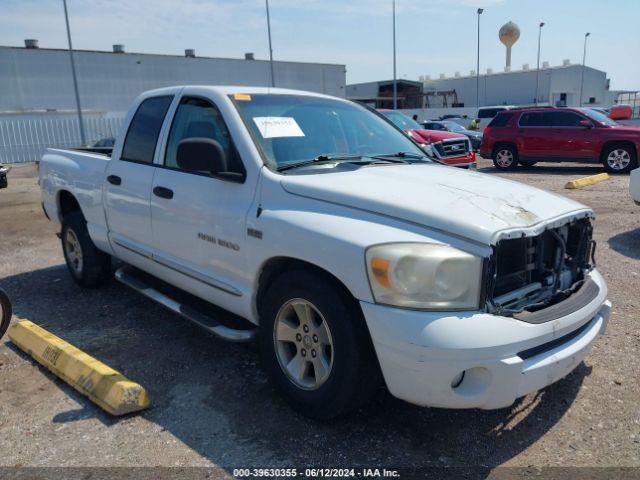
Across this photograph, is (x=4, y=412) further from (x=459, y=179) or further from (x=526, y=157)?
(x=526, y=157)

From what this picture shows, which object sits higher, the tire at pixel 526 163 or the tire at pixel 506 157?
the tire at pixel 506 157

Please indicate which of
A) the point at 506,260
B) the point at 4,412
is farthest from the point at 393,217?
the point at 4,412

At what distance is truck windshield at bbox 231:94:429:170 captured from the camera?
354 centimetres

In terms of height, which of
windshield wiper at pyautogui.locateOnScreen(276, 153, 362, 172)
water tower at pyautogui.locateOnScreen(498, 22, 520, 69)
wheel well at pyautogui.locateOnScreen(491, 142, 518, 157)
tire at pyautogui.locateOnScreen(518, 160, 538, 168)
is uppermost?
water tower at pyautogui.locateOnScreen(498, 22, 520, 69)

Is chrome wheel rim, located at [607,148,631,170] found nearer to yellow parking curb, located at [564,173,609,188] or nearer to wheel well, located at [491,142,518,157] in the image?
yellow parking curb, located at [564,173,609,188]

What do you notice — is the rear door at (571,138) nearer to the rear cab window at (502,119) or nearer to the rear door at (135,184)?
the rear cab window at (502,119)

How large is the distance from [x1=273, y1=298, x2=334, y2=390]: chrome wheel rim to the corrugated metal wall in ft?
74.9

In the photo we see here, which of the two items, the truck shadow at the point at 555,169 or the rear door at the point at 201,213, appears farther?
the truck shadow at the point at 555,169

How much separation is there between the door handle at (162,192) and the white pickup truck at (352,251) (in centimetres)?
3

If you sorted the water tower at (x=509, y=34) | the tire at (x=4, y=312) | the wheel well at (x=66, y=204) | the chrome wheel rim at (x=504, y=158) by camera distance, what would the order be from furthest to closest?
the water tower at (x=509, y=34) < the chrome wheel rim at (x=504, y=158) < the wheel well at (x=66, y=204) < the tire at (x=4, y=312)

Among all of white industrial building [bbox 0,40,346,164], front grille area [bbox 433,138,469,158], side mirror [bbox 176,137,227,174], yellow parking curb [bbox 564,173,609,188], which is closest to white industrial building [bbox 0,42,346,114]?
white industrial building [bbox 0,40,346,164]

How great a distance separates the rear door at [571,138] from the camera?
49.2 feet

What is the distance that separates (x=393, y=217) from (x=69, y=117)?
2805 cm

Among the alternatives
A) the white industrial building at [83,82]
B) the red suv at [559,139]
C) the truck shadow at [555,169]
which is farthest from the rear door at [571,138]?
the white industrial building at [83,82]
